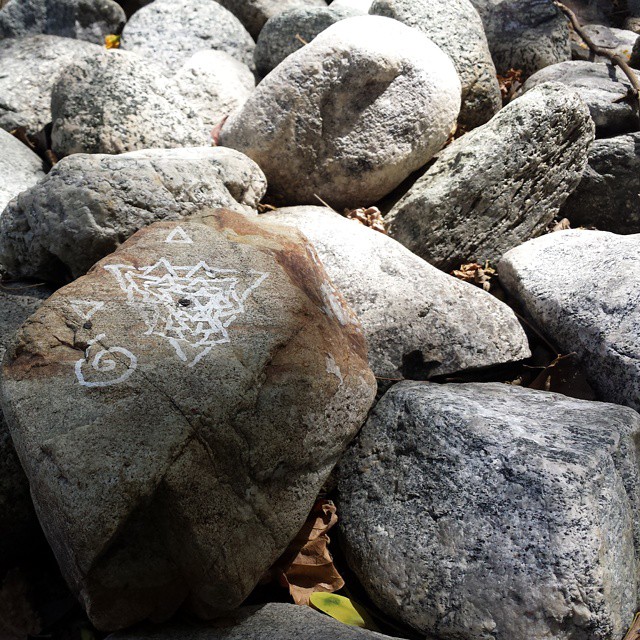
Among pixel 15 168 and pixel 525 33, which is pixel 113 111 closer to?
pixel 15 168

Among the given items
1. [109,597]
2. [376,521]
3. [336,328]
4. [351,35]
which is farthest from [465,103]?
[109,597]

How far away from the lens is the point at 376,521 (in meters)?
2.12

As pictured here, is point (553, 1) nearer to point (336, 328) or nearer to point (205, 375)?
point (336, 328)

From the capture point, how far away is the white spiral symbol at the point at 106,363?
183 cm

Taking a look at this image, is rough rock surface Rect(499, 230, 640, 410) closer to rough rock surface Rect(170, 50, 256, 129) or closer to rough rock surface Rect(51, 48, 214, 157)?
rough rock surface Rect(51, 48, 214, 157)

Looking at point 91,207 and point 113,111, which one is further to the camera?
point 113,111

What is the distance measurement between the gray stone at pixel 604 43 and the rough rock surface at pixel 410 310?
113 inches

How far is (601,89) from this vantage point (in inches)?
156

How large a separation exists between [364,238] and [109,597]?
165 cm

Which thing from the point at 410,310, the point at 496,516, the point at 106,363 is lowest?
the point at 496,516

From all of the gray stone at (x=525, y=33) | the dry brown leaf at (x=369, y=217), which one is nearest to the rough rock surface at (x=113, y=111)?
the dry brown leaf at (x=369, y=217)

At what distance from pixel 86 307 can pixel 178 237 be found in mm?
449

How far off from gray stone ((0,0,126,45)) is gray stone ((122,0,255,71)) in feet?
1.38

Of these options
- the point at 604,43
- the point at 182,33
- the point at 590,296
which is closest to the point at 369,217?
the point at 590,296
